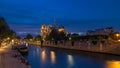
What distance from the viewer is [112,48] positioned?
174 ft

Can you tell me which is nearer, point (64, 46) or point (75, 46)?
point (75, 46)

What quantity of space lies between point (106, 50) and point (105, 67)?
25.4 meters

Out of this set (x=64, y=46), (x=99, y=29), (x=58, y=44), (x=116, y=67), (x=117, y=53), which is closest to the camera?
(x=116, y=67)

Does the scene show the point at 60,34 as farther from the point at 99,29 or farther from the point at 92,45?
the point at 92,45

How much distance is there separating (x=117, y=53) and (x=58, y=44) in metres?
56.2

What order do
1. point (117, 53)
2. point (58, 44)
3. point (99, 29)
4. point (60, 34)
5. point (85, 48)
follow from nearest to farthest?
point (117, 53) → point (85, 48) → point (58, 44) → point (60, 34) → point (99, 29)

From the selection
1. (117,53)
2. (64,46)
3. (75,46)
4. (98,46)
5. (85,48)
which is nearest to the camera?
(117,53)

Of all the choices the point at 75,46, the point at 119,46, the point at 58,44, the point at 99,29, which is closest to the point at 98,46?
the point at 119,46

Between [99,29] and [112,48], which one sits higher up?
[99,29]

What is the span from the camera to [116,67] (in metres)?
29.5

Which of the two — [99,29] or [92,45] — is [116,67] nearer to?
[92,45]

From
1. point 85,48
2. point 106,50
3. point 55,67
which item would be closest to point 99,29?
point 85,48

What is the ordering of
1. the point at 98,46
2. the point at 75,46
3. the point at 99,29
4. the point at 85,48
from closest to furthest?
the point at 98,46 < the point at 85,48 < the point at 75,46 < the point at 99,29

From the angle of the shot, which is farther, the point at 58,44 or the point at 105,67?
the point at 58,44
